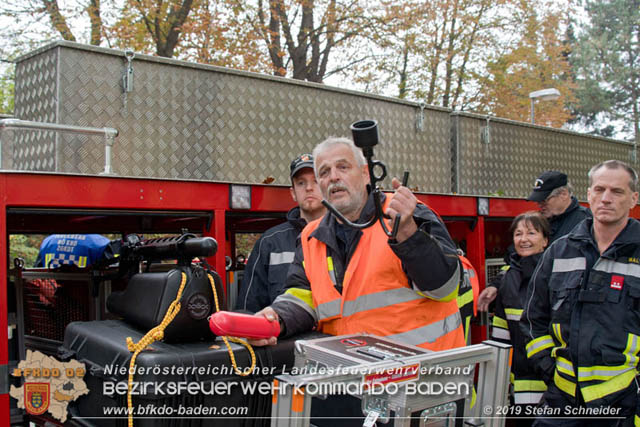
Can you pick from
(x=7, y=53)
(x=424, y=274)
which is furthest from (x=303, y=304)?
(x=7, y=53)

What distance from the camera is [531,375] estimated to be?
358cm

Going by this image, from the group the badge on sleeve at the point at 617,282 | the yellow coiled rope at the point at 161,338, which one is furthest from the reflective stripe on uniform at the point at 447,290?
the badge on sleeve at the point at 617,282

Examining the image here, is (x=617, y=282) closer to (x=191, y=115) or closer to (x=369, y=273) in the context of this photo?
(x=369, y=273)

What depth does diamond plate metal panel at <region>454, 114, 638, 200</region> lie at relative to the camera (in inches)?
205

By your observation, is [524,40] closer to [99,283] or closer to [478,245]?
[478,245]

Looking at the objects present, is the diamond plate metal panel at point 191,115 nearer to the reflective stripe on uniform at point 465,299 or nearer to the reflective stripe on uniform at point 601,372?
the reflective stripe on uniform at point 465,299

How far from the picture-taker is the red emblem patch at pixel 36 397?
2.23 meters

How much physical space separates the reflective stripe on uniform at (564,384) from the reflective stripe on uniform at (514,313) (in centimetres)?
94

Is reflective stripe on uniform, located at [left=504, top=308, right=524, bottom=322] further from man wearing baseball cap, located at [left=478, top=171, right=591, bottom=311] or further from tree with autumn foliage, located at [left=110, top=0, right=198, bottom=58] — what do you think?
tree with autumn foliage, located at [left=110, top=0, right=198, bottom=58]

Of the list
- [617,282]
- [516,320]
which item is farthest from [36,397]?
[516,320]

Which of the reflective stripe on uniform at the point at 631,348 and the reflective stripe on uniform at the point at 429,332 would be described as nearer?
the reflective stripe on uniform at the point at 429,332

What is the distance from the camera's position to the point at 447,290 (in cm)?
208

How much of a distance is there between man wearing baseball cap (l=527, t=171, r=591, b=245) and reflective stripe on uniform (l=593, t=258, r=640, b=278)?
1.51 meters

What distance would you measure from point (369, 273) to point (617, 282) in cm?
135
